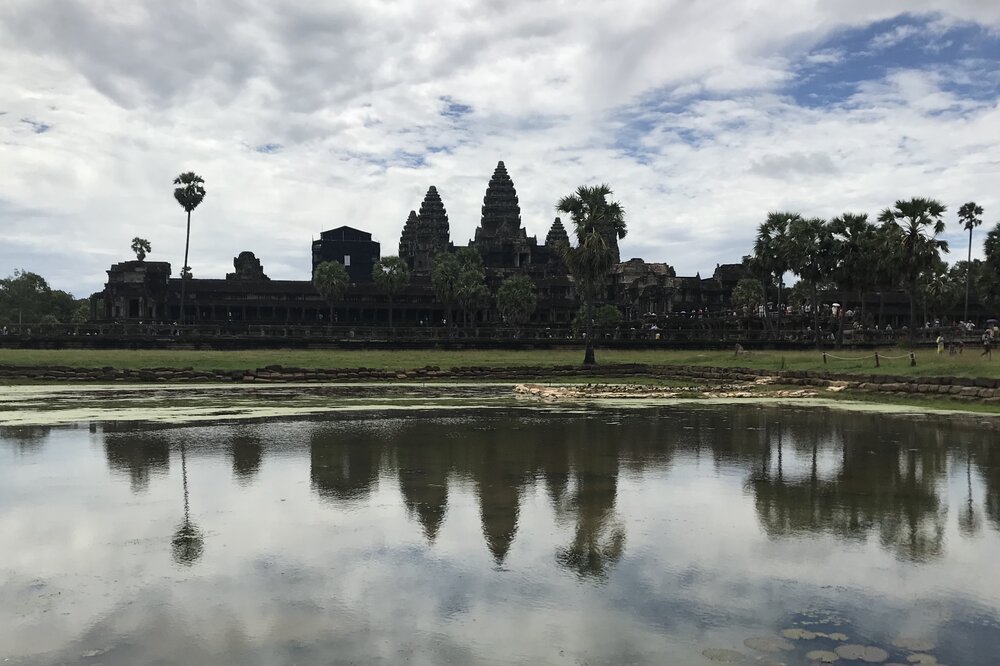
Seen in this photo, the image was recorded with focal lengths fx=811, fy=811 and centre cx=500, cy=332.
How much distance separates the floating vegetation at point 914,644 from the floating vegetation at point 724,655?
45.3 inches

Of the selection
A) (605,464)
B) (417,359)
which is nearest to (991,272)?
(417,359)

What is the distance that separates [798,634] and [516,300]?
318 feet

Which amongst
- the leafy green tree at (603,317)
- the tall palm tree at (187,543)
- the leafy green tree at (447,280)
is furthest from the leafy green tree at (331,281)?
the tall palm tree at (187,543)

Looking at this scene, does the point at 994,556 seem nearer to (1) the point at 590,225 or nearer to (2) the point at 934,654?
(2) the point at 934,654

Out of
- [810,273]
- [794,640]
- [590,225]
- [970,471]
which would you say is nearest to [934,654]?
[794,640]

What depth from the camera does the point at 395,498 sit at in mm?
10664

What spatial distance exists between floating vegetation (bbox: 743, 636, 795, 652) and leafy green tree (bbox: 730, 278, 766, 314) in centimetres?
9936

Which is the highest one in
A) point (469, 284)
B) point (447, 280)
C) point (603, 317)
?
point (447, 280)

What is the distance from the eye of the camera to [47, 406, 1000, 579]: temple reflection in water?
9125mm

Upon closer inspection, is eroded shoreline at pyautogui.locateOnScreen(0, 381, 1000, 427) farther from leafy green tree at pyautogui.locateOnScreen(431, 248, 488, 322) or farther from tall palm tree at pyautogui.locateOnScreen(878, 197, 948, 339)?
leafy green tree at pyautogui.locateOnScreen(431, 248, 488, 322)

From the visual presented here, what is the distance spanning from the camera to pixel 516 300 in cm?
10250

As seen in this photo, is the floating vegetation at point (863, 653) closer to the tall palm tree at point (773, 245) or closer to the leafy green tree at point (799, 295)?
the tall palm tree at point (773, 245)

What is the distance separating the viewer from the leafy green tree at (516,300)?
103 meters

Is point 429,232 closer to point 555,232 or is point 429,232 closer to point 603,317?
point 555,232
